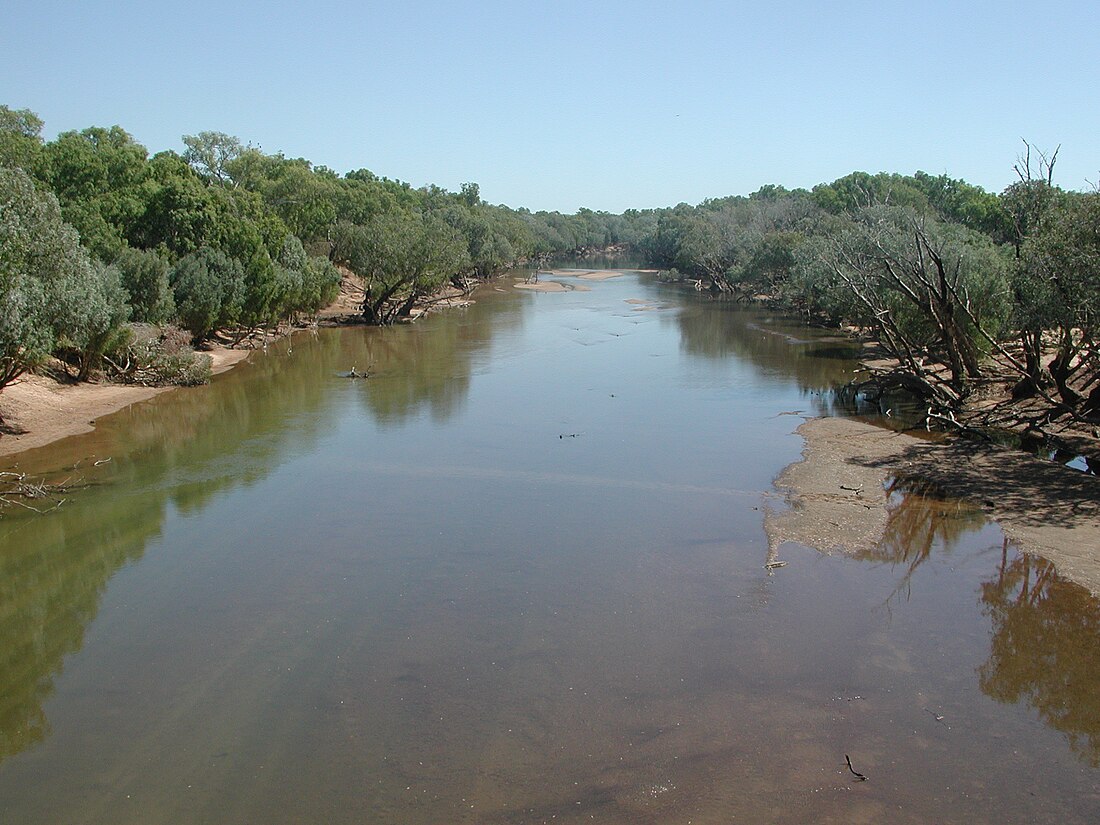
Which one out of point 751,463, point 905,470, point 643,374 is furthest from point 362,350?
point 905,470

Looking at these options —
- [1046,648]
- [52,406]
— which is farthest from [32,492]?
[1046,648]

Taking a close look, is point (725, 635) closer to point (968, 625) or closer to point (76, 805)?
point (968, 625)

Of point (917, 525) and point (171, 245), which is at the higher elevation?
point (171, 245)

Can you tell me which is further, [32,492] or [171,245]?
[171,245]

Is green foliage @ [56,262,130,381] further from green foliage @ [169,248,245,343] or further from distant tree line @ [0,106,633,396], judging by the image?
green foliage @ [169,248,245,343]

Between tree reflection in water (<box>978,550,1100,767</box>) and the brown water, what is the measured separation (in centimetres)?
5

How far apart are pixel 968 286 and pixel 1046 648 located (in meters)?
24.4

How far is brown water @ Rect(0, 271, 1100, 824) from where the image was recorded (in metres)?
10.5

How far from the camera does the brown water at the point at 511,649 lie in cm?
1045

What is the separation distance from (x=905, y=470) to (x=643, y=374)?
17.8m

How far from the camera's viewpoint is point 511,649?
1376 cm

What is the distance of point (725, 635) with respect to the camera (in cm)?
1413

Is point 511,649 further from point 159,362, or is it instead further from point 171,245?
point 171,245

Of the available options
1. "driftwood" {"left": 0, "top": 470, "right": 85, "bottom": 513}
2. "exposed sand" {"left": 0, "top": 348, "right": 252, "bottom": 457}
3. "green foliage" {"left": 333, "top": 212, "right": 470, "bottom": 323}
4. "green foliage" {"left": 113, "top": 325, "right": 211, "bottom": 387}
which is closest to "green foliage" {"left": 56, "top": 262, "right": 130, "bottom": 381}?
"green foliage" {"left": 113, "top": 325, "right": 211, "bottom": 387}
